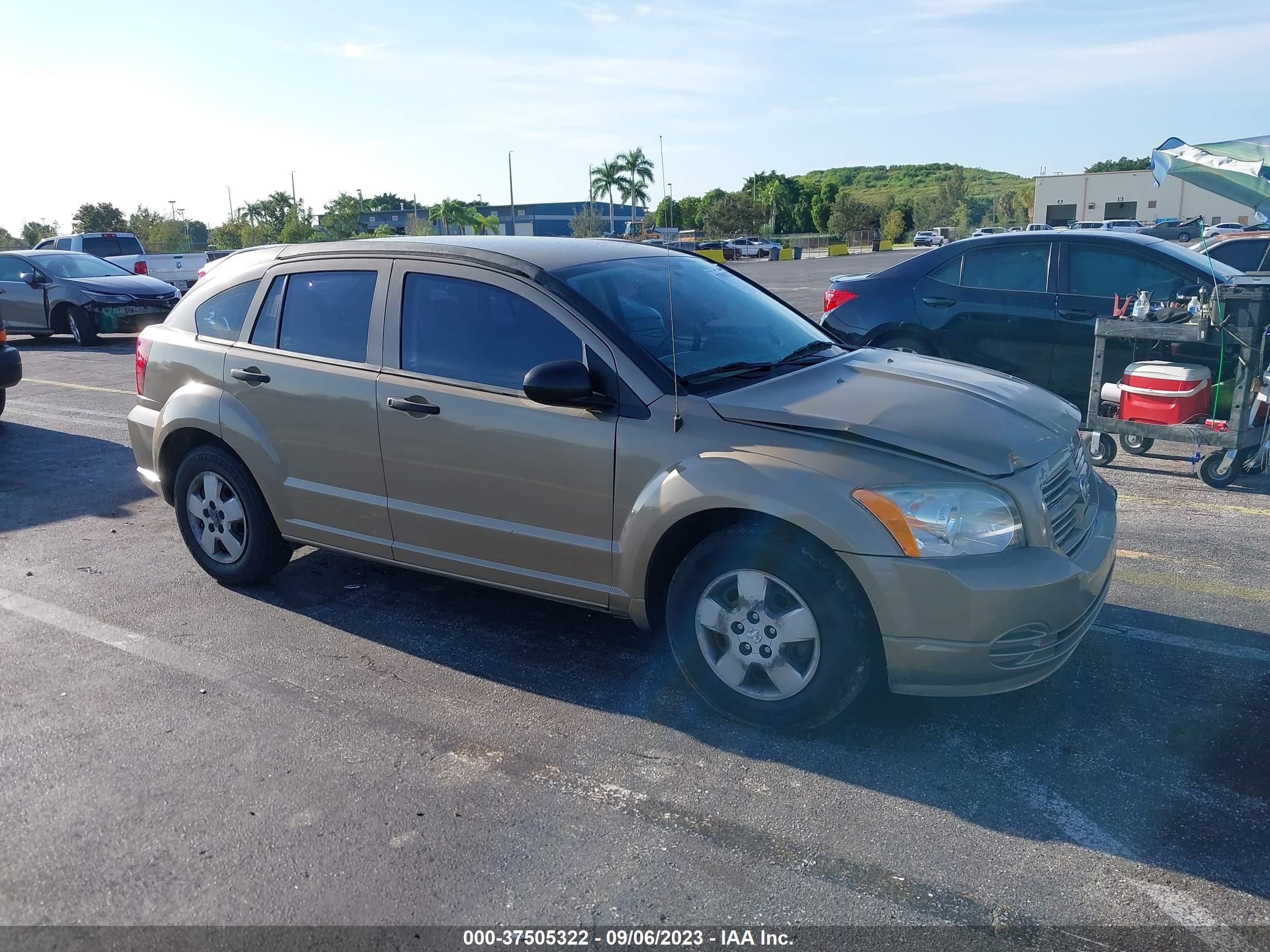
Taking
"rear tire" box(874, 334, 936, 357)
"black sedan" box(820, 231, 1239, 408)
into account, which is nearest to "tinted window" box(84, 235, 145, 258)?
"black sedan" box(820, 231, 1239, 408)

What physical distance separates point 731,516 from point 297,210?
7838cm

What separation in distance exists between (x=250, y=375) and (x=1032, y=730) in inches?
151

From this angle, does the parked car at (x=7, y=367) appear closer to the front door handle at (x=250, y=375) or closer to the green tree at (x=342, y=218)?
the front door handle at (x=250, y=375)

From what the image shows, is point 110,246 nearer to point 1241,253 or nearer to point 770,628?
point 1241,253

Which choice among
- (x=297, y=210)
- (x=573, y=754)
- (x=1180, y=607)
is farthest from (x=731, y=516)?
(x=297, y=210)

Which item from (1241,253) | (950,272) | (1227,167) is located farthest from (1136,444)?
(1241,253)

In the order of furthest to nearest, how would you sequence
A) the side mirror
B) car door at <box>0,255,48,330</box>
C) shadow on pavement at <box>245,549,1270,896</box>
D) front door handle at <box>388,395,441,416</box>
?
1. car door at <box>0,255,48,330</box>
2. front door handle at <box>388,395,441,416</box>
3. the side mirror
4. shadow on pavement at <box>245,549,1270,896</box>

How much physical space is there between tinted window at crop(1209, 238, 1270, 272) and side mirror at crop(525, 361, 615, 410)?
35.5 feet

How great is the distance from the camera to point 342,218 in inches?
2463

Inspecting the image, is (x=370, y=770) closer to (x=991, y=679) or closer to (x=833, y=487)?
(x=833, y=487)

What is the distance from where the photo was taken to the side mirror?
3.88m

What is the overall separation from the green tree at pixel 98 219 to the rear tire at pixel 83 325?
50.6 meters

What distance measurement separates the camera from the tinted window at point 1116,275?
7.76 meters

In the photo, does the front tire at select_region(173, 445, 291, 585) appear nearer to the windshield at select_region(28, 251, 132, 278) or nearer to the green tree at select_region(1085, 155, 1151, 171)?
the windshield at select_region(28, 251, 132, 278)
